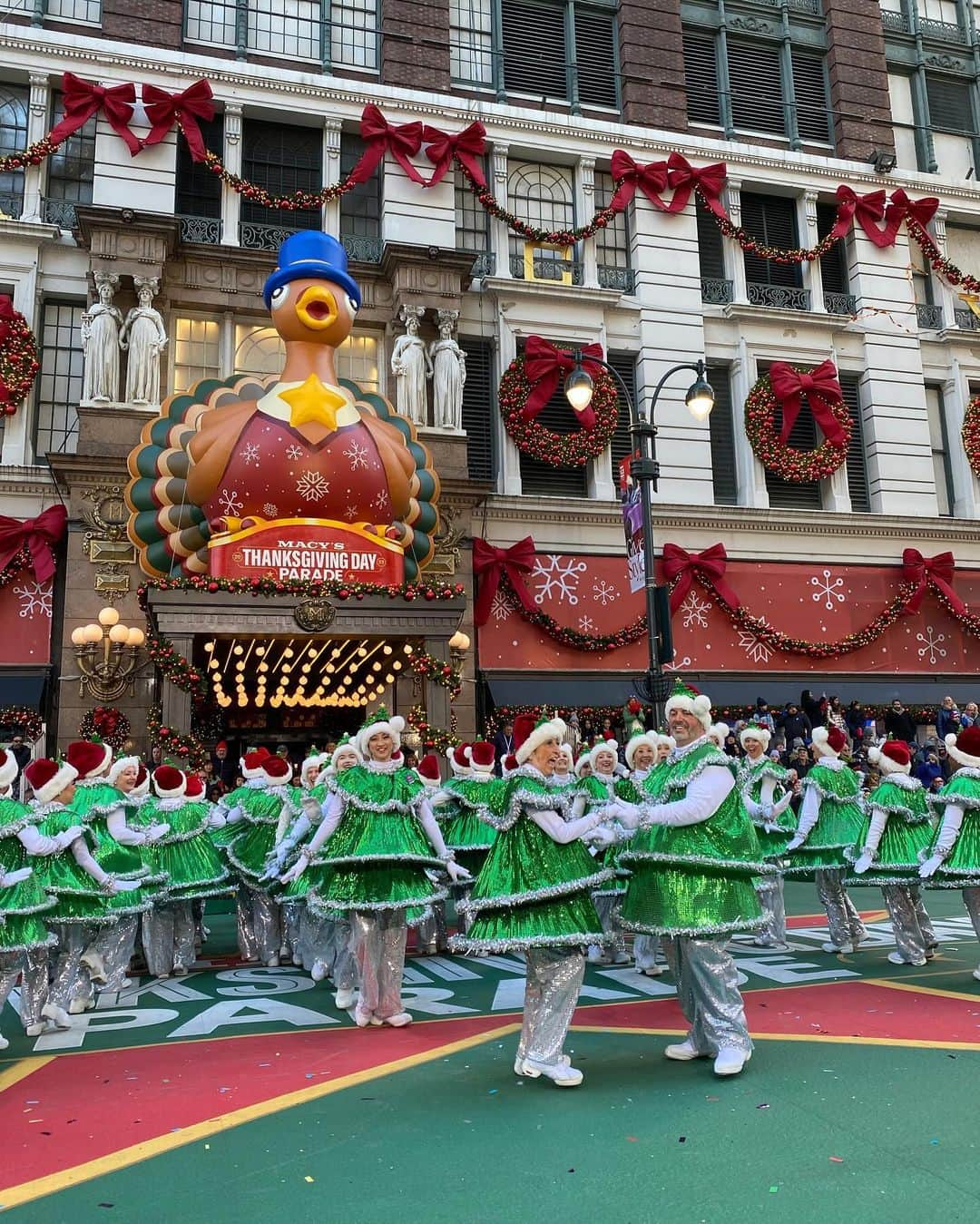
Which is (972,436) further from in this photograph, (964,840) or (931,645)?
(964,840)

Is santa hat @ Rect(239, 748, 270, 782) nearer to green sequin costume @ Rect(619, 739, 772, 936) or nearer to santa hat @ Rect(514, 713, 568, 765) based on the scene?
santa hat @ Rect(514, 713, 568, 765)

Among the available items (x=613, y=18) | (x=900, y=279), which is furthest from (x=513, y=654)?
(x=613, y=18)

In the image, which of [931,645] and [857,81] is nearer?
[931,645]

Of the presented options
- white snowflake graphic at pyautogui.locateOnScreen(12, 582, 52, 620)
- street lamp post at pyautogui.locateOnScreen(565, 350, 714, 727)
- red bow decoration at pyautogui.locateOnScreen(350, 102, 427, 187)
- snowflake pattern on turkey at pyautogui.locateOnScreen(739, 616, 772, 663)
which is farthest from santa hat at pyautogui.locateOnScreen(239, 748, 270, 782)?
red bow decoration at pyautogui.locateOnScreen(350, 102, 427, 187)

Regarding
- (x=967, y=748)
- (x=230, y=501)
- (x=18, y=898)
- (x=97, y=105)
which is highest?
(x=97, y=105)

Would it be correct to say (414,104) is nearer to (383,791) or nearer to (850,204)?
(850,204)

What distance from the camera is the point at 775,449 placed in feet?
76.0

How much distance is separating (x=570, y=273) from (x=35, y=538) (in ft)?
42.1

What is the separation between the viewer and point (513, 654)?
808 inches

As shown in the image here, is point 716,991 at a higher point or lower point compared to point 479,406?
lower

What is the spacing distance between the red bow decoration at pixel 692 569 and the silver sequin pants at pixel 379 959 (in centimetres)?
1494

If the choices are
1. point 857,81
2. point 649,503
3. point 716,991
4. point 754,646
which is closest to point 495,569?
point 754,646

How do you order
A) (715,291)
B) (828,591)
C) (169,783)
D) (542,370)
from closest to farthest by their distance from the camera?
1. (169,783)
2. (542,370)
3. (828,591)
4. (715,291)

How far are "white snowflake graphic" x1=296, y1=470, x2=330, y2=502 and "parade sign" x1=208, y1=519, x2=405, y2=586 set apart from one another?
1.34ft
